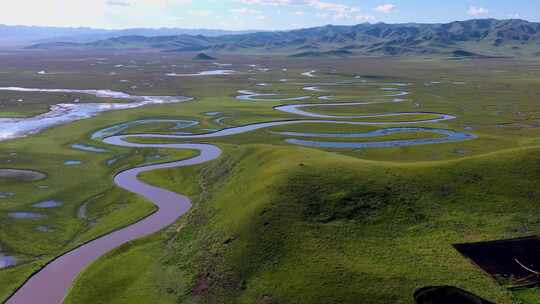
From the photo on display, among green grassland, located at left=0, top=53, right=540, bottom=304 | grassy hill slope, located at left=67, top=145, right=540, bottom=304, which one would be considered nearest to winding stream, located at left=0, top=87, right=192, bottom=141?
green grassland, located at left=0, top=53, right=540, bottom=304

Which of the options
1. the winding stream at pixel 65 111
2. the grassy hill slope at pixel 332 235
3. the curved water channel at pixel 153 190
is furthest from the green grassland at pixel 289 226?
the winding stream at pixel 65 111

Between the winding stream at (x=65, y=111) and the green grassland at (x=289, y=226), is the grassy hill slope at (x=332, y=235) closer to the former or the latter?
the green grassland at (x=289, y=226)

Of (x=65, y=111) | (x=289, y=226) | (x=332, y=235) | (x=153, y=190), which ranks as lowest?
(x=153, y=190)

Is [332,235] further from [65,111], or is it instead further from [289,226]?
[65,111]

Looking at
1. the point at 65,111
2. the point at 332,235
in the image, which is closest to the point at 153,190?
the point at 332,235

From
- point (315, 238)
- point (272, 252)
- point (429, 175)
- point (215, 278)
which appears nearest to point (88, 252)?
point (215, 278)

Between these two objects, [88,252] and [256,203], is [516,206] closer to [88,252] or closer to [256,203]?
[256,203]

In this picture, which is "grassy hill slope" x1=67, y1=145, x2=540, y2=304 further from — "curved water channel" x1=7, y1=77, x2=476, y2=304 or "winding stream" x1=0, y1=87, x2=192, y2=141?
"winding stream" x1=0, y1=87, x2=192, y2=141

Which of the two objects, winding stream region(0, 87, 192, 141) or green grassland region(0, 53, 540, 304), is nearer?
green grassland region(0, 53, 540, 304)
